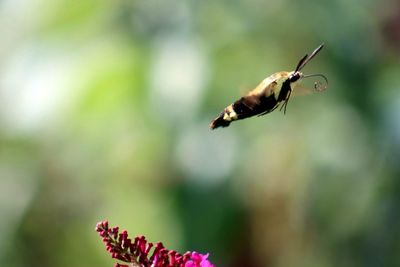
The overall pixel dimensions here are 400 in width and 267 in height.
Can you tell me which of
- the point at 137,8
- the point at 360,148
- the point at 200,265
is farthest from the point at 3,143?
the point at 200,265

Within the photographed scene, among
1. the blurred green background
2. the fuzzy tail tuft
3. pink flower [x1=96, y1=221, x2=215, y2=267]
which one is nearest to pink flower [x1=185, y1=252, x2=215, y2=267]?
pink flower [x1=96, y1=221, x2=215, y2=267]

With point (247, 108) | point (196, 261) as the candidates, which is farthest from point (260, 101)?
point (196, 261)

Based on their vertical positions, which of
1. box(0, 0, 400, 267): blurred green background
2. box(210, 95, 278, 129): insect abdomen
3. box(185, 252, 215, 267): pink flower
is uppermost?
box(0, 0, 400, 267): blurred green background

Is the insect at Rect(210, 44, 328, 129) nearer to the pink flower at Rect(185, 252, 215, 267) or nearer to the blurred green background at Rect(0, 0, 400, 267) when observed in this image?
the pink flower at Rect(185, 252, 215, 267)

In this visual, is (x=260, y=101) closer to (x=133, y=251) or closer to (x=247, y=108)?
(x=247, y=108)

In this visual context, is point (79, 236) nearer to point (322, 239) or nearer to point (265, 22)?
point (322, 239)

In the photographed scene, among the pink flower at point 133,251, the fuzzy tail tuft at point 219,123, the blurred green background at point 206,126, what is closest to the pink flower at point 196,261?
the pink flower at point 133,251

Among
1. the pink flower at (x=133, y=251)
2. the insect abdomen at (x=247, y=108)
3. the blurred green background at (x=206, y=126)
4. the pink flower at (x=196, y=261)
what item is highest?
the blurred green background at (x=206, y=126)

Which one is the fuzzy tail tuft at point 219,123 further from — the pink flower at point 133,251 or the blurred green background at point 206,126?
the blurred green background at point 206,126

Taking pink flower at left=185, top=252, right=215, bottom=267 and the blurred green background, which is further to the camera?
the blurred green background
